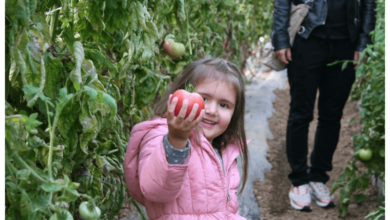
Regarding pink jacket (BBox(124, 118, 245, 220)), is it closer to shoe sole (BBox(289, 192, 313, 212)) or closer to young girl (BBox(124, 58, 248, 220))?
young girl (BBox(124, 58, 248, 220))

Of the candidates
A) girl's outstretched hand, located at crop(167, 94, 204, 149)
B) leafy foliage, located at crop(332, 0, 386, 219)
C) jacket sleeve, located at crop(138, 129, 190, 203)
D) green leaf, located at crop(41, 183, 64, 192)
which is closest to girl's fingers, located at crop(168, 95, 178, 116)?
girl's outstretched hand, located at crop(167, 94, 204, 149)

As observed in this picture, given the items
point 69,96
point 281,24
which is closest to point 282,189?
point 281,24

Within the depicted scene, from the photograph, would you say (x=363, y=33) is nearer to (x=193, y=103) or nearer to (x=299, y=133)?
(x=299, y=133)

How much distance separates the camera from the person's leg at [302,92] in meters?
2.39

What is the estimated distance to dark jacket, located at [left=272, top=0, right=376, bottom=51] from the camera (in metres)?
2.36

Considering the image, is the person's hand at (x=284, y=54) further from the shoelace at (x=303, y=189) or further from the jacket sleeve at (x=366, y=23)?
the shoelace at (x=303, y=189)

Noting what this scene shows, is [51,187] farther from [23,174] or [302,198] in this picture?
[302,198]

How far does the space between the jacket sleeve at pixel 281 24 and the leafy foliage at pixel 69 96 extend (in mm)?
769

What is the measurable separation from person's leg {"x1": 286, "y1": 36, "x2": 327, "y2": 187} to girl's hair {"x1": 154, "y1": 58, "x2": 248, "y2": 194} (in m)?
0.92

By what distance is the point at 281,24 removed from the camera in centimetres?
241

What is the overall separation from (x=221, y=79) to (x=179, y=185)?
46 centimetres

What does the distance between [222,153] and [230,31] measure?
7.01ft

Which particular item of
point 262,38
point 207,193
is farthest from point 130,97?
point 262,38

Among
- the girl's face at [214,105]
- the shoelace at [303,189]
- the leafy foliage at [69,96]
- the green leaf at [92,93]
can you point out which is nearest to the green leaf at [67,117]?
the leafy foliage at [69,96]
